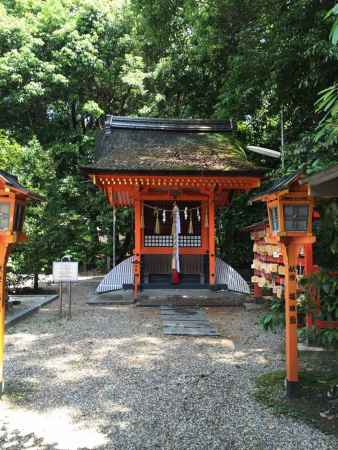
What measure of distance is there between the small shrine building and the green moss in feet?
19.7

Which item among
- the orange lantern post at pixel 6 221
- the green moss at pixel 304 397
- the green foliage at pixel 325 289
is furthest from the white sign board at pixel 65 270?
the green foliage at pixel 325 289

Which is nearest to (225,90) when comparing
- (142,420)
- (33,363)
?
(33,363)

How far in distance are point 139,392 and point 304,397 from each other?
165cm

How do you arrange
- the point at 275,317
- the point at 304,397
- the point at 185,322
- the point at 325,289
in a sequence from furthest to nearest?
1. the point at 185,322
2. the point at 275,317
3. the point at 304,397
4. the point at 325,289

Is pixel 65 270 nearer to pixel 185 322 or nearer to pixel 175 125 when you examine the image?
pixel 185 322

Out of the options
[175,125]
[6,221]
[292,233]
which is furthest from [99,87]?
[292,233]

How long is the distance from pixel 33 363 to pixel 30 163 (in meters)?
8.04

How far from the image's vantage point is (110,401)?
355cm

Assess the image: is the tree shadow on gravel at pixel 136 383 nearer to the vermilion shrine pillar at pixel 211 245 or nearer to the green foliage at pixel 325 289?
the green foliage at pixel 325 289

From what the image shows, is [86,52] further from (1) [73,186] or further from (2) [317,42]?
(2) [317,42]

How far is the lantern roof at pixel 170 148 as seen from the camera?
31.0 ft

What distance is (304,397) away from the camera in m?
3.59

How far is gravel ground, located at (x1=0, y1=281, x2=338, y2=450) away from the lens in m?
2.86

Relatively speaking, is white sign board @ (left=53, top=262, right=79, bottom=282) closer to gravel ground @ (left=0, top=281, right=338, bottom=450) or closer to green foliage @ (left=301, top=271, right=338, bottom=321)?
gravel ground @ (left=0, top=281, right=338, bottom=450)
